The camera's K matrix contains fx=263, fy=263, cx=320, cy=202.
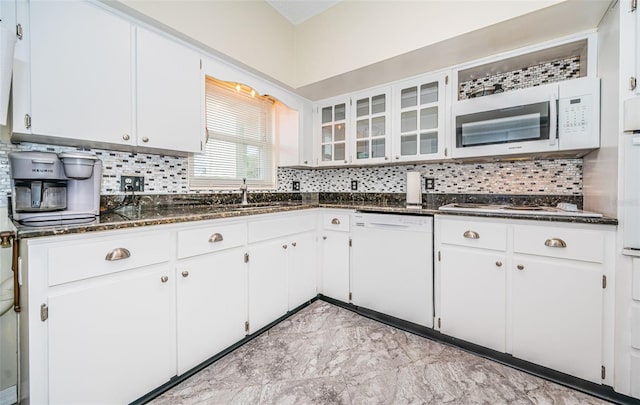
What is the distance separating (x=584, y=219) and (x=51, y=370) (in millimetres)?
2596

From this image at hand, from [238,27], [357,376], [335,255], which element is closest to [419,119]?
[335,255]

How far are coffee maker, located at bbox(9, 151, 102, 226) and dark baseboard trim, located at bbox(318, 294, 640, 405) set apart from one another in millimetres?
2087

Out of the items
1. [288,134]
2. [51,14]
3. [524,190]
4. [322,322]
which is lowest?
[322,322]

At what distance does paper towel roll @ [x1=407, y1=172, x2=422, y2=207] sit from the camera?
93.8 inches

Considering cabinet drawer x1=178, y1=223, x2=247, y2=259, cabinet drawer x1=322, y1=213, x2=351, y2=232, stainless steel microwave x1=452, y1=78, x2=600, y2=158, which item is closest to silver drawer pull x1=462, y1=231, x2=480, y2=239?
stainless steel microwave x1=452, y1=78, x2=600, y2=158

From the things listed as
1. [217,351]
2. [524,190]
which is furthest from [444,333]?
[217,351]

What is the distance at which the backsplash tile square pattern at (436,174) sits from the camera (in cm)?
172

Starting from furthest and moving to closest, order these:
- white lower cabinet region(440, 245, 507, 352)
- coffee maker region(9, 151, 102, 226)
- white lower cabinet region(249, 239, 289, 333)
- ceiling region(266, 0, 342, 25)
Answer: ceiling region(266, 0, 342, 25) < white lower cabinet region(249, 239, 289, 333) < white lower cabinet region(440, 245, 507, 352) < coffee maker region(9, 151, 102, 226)

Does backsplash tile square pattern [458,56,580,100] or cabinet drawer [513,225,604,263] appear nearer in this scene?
cabinet drawer [513,225,604,263]

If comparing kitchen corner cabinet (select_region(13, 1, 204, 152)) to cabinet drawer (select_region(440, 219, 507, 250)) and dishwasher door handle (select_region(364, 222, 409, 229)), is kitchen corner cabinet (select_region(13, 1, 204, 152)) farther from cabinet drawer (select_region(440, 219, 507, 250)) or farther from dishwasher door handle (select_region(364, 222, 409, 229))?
cabinet drawer (select_region(440, 219, 507, 250))

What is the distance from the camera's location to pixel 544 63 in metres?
2.04

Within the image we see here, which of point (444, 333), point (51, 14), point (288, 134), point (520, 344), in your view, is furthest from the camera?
point (288, 134)

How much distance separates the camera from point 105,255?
1.19 meters

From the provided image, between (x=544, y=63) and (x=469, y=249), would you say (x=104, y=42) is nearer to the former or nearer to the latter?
(x=469, y=249)
